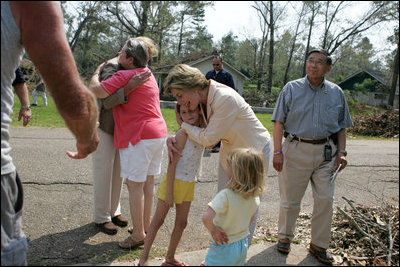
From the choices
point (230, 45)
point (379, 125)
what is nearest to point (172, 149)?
point (379, 125)

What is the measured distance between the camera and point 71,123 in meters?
1.79

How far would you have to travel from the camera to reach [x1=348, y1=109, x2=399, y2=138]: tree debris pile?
1636cm

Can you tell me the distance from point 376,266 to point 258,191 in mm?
1567

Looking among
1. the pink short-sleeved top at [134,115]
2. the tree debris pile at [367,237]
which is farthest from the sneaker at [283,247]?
the pink short-sleeved top at [134,115]

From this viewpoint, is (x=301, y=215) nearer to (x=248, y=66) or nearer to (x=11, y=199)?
(x=11, y=199)

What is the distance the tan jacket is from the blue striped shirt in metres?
0.50

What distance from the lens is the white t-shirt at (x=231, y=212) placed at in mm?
2543

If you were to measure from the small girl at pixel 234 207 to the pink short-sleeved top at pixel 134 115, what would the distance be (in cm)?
117

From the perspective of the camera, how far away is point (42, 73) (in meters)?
1.67

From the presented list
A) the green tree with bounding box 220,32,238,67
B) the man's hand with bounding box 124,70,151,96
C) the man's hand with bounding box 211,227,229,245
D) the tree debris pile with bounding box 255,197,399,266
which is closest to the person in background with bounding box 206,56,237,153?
the tree debris pile with bounding box 255,197,399,266

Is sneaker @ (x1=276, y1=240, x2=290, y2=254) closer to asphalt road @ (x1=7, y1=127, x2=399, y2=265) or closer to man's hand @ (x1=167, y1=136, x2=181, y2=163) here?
asphalt road @ (x1=7, y1=127, x2=399, y2=265)

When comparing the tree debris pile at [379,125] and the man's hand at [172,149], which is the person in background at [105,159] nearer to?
the man's hand at [172,149]

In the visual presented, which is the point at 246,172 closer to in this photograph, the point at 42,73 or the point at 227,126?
the point at 227,126

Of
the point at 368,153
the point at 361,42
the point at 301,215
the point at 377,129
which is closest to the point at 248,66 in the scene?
the point at 361,42
